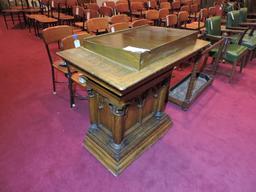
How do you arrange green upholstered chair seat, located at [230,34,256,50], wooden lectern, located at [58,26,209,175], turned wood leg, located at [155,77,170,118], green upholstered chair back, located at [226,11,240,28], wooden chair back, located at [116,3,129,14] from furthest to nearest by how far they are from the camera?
wooden chair back, located at [116,3,129,14], green upholstered chair back, located at [226,11,240,28], green upholstered chair seat, located at [230,34,256,50], turned wood leg, located at [155,77,170,118], wooden lectern, located at [58,26,209,175]

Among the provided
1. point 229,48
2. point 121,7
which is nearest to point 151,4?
point 121,7

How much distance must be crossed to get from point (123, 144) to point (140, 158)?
210 millimetres

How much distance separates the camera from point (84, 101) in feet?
7.30

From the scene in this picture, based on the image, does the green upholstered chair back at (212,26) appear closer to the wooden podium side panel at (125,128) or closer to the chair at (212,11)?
the wooden podium side panel at (125,128)

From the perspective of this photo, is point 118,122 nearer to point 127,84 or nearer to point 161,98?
point 127,84

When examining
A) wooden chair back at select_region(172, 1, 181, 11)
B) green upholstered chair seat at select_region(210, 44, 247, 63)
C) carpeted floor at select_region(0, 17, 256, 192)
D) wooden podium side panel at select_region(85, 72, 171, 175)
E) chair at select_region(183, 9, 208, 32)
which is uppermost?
wooden chair back at select_region(172, 1, 181, 11)

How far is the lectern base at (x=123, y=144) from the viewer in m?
1.43

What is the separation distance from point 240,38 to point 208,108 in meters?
1.43

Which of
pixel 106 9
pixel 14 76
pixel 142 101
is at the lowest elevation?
pixel 14 76

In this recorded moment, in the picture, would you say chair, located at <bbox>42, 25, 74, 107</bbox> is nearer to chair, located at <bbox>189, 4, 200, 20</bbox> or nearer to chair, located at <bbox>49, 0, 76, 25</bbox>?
chair, located at <bbox>49, 0, 76, 25</bbox>

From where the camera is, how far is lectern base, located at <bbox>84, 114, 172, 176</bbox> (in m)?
1.43

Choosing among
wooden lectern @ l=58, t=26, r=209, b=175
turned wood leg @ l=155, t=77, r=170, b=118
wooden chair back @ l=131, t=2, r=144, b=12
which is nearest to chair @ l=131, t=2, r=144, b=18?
wooden chair back @ l=131, t=2, r=144, b=12

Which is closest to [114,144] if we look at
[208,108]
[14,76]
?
[208,108]

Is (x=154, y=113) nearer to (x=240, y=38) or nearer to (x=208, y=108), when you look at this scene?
(x=208, y=108)
